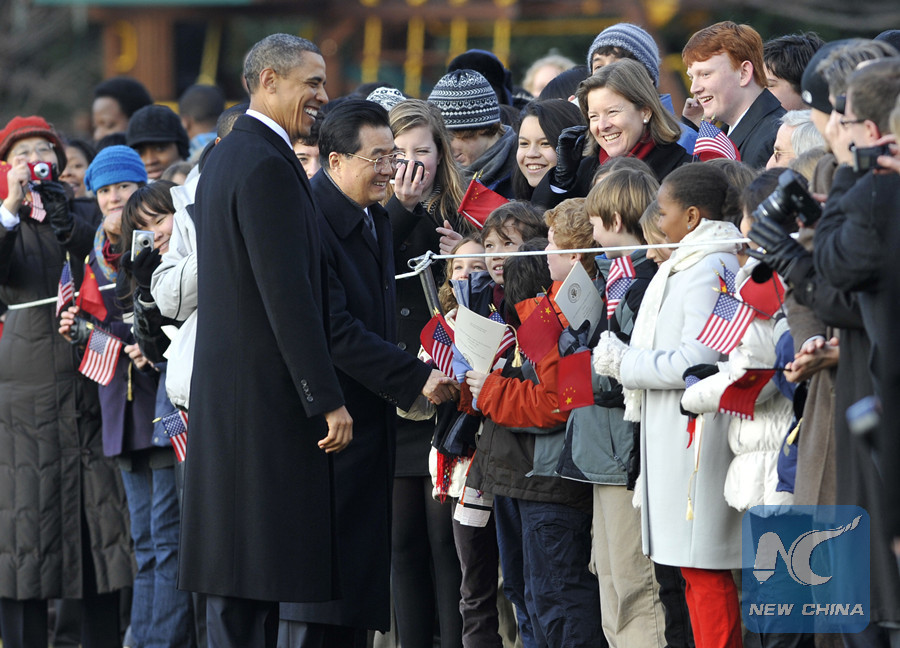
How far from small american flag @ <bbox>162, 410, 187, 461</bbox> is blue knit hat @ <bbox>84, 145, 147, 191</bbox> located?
1370 millimetres

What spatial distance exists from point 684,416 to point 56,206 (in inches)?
140

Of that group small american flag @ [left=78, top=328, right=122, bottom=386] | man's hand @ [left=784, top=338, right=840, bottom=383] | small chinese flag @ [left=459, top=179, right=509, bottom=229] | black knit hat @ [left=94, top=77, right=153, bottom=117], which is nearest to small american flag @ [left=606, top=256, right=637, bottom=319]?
small chinese flag @ [left=459, top=179, right=509, bottom=229]

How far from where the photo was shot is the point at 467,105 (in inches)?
246

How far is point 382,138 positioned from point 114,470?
105 inches

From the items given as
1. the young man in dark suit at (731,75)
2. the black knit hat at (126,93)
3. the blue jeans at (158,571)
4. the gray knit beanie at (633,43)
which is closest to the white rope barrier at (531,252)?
the young man in dark suit at (731,75)

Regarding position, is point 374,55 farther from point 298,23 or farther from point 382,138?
point 382,138

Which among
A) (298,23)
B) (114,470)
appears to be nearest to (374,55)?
(298,23)

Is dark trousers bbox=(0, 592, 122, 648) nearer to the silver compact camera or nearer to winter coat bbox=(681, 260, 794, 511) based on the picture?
the silver compact camera

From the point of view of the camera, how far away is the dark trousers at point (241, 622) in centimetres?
428

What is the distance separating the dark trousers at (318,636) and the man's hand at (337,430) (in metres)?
0.69

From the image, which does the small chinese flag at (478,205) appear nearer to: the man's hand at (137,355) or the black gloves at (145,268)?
the black gloves at (145,268)

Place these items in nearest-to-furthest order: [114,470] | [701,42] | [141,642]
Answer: [701,42] → [141,642] → [114,470]

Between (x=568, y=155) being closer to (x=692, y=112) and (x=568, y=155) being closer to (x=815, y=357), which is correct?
(x=692, y=112)

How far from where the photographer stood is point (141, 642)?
609 centimetres
